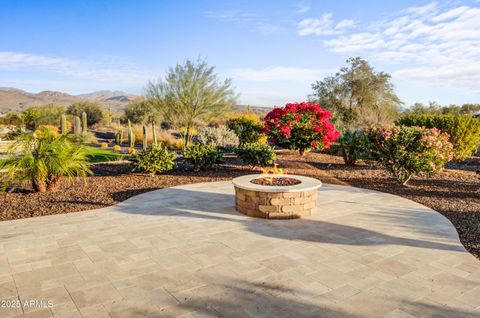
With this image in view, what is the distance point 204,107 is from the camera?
707 inches

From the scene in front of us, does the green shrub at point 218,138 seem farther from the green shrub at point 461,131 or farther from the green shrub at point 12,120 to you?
the green shrub at point 12,120

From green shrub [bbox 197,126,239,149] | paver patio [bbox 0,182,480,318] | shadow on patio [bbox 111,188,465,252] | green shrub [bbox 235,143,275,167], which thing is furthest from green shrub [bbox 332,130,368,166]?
paver patio [bbox 0,182,480,318]

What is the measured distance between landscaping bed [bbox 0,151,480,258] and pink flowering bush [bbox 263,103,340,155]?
33.3 inches

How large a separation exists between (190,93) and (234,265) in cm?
1448

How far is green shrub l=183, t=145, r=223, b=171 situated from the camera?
10.9 metres

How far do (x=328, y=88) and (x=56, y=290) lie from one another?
26.2 metres

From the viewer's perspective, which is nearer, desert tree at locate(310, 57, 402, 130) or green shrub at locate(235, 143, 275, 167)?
green shrub at locate(235, 143, 275, 167)

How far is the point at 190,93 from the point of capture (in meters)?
17.6

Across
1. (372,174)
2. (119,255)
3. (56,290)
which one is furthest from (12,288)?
(372,174)

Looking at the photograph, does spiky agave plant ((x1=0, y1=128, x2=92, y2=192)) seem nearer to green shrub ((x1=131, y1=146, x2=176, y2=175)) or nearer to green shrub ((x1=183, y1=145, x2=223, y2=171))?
green shrub ((x1=131, y1=146, x2=176, y2=175))

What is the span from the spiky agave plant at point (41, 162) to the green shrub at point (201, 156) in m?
3.49

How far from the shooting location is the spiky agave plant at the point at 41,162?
7.59 m

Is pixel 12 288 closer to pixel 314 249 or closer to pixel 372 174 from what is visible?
pixel 314 249

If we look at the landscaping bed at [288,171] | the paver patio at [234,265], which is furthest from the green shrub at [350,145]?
the paver patio at [234,265]
